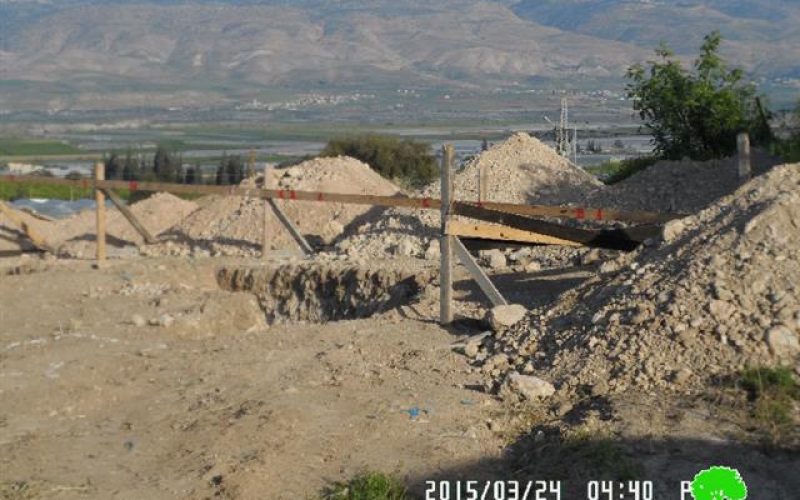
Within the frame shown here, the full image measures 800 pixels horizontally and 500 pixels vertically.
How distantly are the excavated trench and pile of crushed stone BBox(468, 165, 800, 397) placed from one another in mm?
4036

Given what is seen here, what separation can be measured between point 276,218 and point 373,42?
115143 millimetres

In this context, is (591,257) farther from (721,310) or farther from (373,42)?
(373,42)

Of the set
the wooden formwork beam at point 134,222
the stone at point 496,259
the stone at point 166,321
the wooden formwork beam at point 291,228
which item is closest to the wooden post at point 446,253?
the stone at point 166,321

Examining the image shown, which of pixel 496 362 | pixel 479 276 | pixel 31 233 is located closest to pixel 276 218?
pixel 31 233

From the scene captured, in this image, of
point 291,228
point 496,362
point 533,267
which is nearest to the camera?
point 496,362

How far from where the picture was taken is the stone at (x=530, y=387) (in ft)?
30.3

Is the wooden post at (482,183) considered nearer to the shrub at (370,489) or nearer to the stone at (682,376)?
the stone at (682,376)

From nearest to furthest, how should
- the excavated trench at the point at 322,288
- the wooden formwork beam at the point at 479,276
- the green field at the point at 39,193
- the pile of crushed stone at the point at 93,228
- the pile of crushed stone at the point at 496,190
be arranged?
the wooden formwork beam at the point at 479,276
the excavated trench at the point at 322,288
the pile of crushed stone at the point at 496,190
the pile of crushed stone at the point at 93,228
the green field at the point at 39,193

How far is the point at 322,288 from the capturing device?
51.3 ft

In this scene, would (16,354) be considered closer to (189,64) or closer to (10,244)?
(10,244)

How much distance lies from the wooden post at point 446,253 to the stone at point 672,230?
1.90m

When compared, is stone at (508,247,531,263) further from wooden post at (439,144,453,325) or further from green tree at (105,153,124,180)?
green tree at (105,153,124,180)

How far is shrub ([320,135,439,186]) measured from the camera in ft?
91.5
